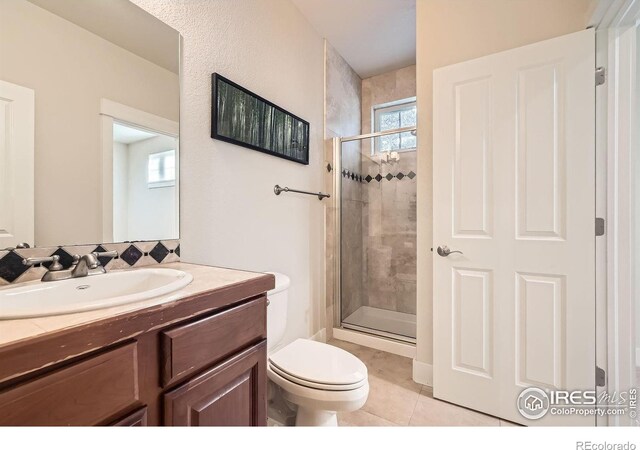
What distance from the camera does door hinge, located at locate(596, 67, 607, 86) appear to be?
125cm

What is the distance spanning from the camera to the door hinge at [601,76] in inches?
49.3

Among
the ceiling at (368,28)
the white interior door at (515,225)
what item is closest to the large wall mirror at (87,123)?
the ceiling at (368,28)

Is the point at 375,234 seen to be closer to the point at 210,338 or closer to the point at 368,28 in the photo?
the point at 368,28

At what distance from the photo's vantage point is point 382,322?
8.66 feet

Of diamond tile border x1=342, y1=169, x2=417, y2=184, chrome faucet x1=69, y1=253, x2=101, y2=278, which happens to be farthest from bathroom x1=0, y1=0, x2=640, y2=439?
diamond tile border x1=342, y1=169, x2=417, y2=184

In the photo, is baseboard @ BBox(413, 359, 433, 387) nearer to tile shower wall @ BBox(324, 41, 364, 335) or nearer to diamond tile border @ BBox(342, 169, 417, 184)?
tile shower wall @ BBox(324, 41, 364, 335)

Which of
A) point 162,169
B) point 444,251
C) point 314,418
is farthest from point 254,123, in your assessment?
point 314,418

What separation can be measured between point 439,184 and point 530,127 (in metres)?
0.48

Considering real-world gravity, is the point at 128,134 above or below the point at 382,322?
above

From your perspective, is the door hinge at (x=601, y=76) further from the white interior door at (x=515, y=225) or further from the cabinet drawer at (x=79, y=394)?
the cabinet drawer at (x=79, y=394)

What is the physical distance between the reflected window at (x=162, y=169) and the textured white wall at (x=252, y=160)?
1.9 inches


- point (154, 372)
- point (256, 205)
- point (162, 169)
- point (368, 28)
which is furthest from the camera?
point (368, 28)

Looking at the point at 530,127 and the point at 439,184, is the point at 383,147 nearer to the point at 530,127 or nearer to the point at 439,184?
the point at 439,184

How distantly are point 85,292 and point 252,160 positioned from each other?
39.6 inches
